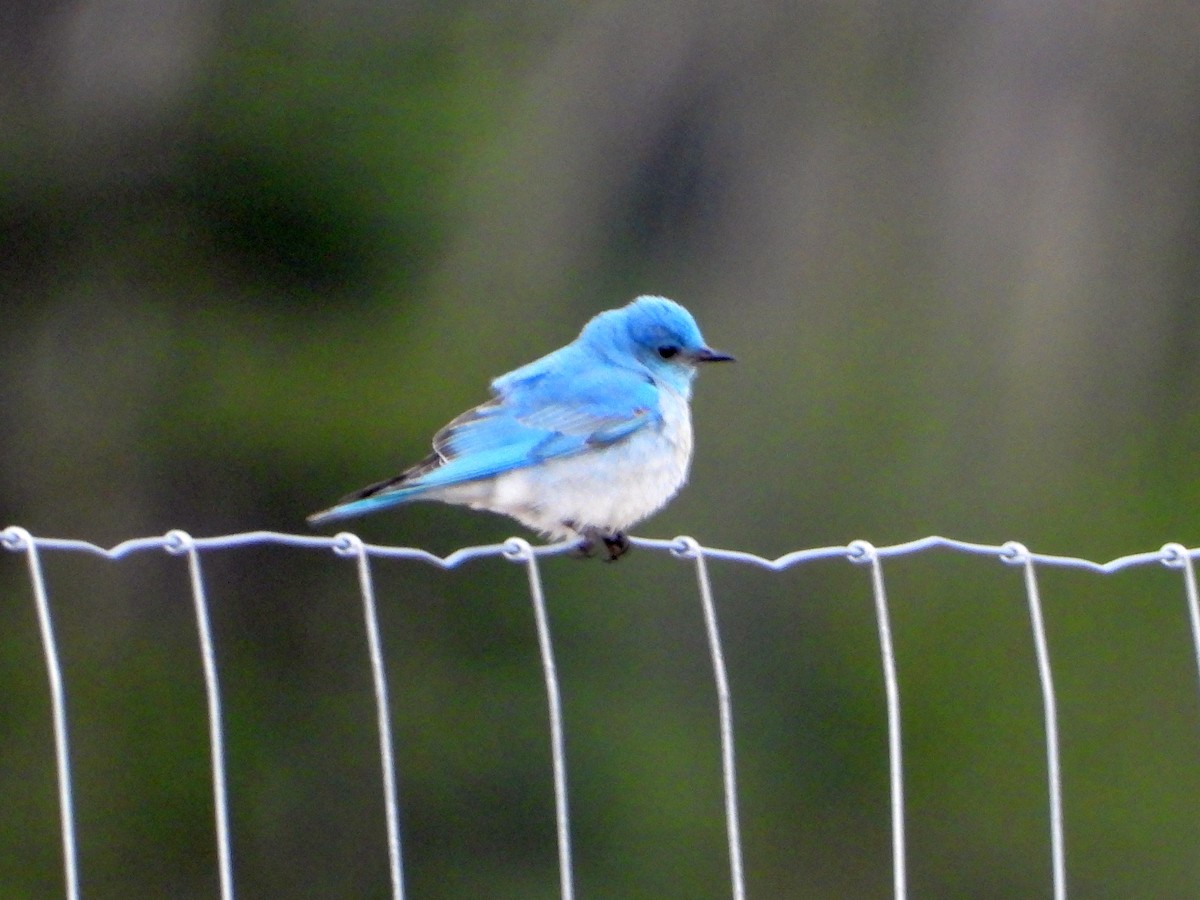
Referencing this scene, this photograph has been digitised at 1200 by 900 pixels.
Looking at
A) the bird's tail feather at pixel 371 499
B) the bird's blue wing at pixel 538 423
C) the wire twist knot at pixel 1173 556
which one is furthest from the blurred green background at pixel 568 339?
the wire twist knot at pixel 1173 556

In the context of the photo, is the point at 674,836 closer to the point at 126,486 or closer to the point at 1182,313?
the point at 126,486

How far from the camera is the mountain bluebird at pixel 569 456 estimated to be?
372cm

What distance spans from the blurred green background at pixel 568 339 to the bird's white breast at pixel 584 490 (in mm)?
3834

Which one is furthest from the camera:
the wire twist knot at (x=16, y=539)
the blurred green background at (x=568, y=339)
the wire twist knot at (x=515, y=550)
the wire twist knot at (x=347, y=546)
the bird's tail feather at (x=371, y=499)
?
the blurred green background at (x=568, y=339)

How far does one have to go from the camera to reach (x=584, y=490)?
3.77 m

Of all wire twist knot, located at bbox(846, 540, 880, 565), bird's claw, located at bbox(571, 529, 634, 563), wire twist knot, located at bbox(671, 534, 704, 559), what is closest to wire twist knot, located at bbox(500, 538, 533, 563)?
wire twist knot, located at bbox(671, 534, 704, 559)

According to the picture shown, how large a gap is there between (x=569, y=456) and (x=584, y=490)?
3.0 inches

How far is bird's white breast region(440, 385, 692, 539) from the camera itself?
148 inches

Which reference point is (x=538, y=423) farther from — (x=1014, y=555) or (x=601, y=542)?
(x=1014, y=555)

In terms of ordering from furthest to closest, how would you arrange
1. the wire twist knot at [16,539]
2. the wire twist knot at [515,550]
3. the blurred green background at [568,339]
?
the blurred green background at [568,339] < the wire twist knot at [515,550] < the wire twist knot at [16,539]

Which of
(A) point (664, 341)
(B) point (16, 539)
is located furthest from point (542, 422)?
(B) point (16, 539)

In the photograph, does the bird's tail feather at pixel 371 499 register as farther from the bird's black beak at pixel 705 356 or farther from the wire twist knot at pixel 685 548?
the bird's black beak at pixel 705 356

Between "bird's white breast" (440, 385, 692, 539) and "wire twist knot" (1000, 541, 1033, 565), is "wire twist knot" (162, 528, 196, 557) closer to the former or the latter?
"wire twist knot" (1000, 541, 1033, 565)

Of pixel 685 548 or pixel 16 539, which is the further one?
pixel 685 548
